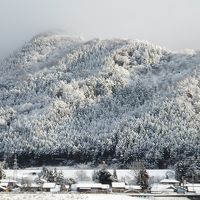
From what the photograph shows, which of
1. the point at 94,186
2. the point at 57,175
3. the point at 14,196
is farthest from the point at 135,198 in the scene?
the point at 57,175

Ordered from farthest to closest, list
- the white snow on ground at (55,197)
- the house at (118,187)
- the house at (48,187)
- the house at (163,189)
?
the house at (118,187) → the house at (48,187) → the house at (163,189) → the white snow on ground at (55,197)

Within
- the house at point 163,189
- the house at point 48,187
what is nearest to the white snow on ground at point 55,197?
the house at point 163,189

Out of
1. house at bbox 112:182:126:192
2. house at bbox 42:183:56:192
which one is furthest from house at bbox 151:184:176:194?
house at bbox 42:183:56:192

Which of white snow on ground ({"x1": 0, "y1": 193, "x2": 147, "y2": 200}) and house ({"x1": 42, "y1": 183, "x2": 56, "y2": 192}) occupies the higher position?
house ({"x1": 42, "y1": 183, "x2": 56, "y2": 192})

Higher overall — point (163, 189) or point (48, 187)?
point (48, 187)

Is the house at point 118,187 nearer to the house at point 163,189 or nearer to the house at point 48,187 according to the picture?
the house at point 163,189

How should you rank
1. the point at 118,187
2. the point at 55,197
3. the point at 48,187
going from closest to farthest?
the point at 55,197 → the point at 48,187 → the point at 118,187

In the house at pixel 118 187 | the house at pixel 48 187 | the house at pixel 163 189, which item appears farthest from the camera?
the house at pixel 118 187

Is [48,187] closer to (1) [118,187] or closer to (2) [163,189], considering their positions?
(1) [118,187]

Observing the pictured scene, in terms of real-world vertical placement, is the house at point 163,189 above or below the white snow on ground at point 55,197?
above

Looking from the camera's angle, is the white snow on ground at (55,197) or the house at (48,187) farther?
the house at (48,187)

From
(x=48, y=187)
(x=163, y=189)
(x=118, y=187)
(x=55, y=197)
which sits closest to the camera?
(x=55, y=197)

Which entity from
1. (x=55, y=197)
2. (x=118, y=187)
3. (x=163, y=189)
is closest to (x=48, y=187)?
(x=118, y=187)

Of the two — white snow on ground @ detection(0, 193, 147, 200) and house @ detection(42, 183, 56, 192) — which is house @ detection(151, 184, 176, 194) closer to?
house @ detection(42, 183, 56, 192)
